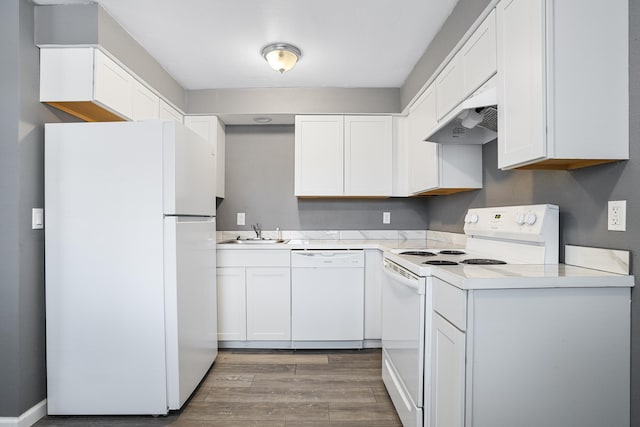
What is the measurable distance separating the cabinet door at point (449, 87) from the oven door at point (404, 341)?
1050mm

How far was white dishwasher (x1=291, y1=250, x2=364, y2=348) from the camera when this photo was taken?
292cm

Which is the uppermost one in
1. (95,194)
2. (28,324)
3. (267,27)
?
(267,27)

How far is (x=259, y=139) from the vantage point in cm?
361

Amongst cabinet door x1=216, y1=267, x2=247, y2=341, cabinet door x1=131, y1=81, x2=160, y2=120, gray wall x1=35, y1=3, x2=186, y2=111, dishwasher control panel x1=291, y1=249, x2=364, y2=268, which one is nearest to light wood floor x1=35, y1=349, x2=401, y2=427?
cabinet door x1=216, y1=267, x2=247, y2=341

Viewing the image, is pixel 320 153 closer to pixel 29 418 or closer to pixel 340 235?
pixel 340 235

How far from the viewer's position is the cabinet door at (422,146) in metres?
2.47

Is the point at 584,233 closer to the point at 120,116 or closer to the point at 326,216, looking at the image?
the point at 326,216

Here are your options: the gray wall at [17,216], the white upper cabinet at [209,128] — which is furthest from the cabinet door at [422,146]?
the gray wall at [17,216]

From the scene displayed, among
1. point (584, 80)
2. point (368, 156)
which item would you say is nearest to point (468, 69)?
point (584, 80)

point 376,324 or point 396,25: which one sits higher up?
point 396,25

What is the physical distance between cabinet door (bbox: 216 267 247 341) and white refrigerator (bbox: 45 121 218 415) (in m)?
0.98

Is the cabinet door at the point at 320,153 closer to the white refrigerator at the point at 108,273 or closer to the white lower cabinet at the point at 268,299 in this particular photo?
the white lower cabinet at the point at 268,299

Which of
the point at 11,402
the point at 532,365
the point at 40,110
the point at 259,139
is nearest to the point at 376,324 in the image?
the point at 532,365

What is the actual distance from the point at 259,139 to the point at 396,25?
1.82m
